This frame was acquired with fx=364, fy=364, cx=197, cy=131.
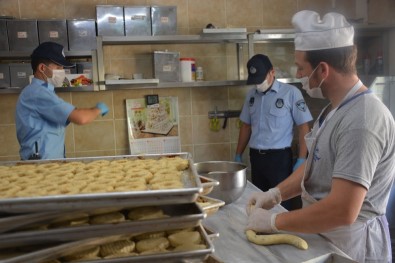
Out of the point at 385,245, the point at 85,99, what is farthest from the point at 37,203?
the point at 85,99

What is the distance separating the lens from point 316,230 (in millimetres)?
1282

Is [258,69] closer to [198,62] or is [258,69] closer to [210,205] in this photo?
[198,62]

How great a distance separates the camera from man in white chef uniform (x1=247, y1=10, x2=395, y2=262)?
1227mm

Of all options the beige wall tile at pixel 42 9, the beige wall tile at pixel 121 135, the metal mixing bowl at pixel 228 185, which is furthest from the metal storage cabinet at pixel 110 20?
the metal mixing bowl at pixel 228 185

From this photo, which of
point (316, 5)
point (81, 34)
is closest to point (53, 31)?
point (81, 34)

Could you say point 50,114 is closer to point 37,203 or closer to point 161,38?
point 161,38

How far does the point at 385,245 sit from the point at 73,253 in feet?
3.79

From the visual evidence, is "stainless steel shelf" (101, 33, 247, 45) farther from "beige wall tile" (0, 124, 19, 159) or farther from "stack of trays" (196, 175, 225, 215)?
"stack of trays" (196, 175, 225, 215)

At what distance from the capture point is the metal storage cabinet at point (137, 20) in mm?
2947

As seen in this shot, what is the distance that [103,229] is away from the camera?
886 millimetres

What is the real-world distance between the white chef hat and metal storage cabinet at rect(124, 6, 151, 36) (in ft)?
5.77

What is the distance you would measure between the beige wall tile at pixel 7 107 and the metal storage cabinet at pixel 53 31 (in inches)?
24.9

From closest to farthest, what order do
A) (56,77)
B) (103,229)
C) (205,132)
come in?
(103,229) → (56,77) → (205,132)

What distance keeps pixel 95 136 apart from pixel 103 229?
255 cm
